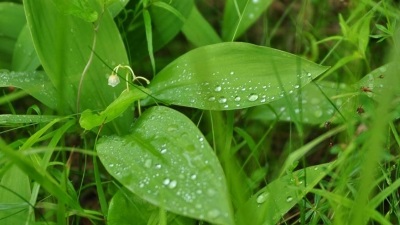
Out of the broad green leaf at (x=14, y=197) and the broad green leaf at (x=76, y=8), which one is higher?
the broad green leaf at (x=76, y=8)

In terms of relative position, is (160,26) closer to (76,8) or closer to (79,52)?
(79,52)

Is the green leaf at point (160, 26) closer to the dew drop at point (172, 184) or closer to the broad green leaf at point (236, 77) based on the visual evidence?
the broad green leaf at point (236, 77)

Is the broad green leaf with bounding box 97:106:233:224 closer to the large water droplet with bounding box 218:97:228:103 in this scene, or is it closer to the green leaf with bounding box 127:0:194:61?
the large water droplet with bounding box 218:97:228:103

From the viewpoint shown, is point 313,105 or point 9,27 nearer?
point 313,105

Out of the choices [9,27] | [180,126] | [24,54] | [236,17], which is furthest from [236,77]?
[9,27]

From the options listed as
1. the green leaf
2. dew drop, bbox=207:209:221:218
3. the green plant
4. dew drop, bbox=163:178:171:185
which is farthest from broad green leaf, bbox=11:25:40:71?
dew drop, bbox=207:209:221:218

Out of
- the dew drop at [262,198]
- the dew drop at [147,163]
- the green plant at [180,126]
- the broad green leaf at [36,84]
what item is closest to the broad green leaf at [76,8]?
the green plant at [180,126]

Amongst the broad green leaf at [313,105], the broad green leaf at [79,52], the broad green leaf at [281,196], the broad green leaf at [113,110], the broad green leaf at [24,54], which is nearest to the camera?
the broad green leaf at [281,196]
